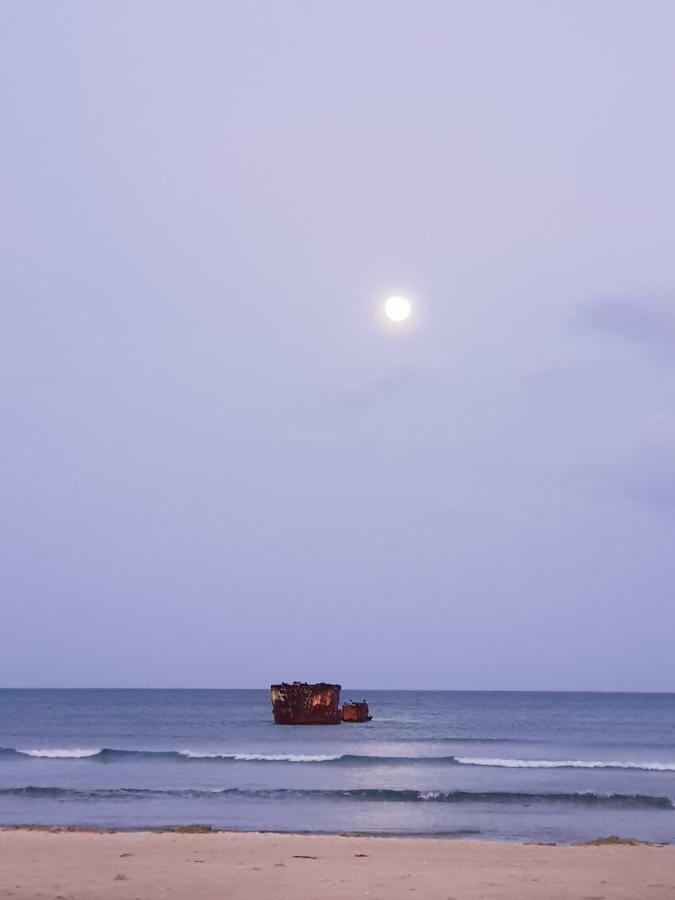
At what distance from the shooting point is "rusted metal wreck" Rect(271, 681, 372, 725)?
7912 centimetres

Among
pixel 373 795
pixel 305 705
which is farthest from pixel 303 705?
pixel 373 795

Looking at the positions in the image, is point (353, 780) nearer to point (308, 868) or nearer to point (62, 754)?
point (62, 754)

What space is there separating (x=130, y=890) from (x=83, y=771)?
32.1m

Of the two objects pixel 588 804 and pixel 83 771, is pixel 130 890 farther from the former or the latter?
pixel 83 771

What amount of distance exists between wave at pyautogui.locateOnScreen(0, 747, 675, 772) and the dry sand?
2938 cm

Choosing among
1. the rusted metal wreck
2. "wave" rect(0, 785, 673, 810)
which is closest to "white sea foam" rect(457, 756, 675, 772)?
"wave" rect(0, 785, 673, 810)

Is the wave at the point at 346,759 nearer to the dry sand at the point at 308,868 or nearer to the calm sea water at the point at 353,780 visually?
the calm sea water at the point at 353,780

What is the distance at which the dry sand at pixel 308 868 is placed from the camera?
12797mm

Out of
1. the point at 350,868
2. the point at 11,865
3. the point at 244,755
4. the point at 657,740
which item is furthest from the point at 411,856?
the point at 657,740

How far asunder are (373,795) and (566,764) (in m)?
18.8

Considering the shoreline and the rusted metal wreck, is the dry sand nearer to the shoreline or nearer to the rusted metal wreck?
the shoreline

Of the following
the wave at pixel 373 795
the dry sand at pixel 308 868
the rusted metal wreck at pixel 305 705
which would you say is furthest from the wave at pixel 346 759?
the dry sand at pixel 308 868

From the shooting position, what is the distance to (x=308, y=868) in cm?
1492

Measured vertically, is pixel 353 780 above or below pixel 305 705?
below
